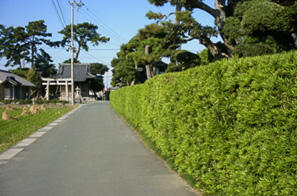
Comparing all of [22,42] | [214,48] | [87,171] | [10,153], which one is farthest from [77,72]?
[87,171]

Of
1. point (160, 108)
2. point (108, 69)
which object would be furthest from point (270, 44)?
point (108, 69)

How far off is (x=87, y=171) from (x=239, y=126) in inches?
131

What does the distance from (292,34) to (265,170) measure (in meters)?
7.74

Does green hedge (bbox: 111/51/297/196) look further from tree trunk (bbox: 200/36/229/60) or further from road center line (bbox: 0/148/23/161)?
tree trunk (bbox: 200/36/229/60)

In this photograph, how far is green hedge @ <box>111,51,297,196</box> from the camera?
2.54 metres

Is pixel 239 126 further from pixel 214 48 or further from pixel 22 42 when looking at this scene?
pixel 22 42

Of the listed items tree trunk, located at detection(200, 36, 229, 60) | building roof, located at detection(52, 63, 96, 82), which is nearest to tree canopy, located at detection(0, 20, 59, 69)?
building roof, located at detection(52, 63, 96, 82)

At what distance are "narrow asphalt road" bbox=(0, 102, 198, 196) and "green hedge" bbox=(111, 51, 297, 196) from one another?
2.09ft

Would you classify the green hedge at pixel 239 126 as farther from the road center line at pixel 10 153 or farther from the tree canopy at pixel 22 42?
the tree canopy at pixel 22 42

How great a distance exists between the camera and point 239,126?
10.4 ft

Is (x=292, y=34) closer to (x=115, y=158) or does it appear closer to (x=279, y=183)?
(x=115, y=158)

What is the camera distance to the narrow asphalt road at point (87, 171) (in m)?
4.36

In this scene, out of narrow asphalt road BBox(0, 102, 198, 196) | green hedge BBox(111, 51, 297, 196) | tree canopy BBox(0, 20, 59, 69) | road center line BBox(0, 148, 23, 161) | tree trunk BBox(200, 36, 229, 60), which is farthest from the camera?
tree canopy BBox(0, 20, 59, 69)

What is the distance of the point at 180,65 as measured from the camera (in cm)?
1384
